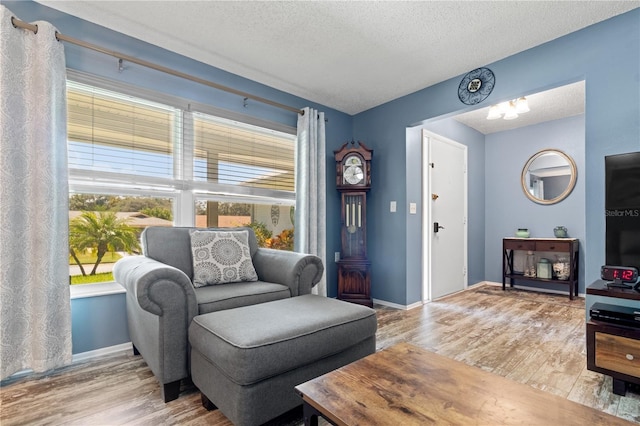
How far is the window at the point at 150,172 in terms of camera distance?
7.33 ft

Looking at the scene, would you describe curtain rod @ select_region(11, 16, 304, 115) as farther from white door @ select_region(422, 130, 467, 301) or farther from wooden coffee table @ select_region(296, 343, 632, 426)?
wooden coffee table @ select_region(296, 343, 632, 426)

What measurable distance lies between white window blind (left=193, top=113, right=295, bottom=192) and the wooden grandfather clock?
0.61 m

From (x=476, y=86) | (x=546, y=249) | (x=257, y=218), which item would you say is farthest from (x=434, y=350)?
(x=546, y=249)

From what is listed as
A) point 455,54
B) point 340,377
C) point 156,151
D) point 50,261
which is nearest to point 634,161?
point 455,54

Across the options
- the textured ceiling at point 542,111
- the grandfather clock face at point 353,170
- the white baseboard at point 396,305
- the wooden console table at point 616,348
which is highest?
the textured ceiling at point 542,111

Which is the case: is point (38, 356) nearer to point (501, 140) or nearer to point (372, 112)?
point (372, 112)

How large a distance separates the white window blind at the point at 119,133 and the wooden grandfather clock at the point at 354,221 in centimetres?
180

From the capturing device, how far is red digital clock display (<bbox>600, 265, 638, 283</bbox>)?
1.74m

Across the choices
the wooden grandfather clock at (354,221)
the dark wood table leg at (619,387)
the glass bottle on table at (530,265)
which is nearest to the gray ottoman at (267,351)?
the dark wood table leg at (619,387)

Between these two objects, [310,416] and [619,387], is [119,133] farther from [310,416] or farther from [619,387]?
[619,387]

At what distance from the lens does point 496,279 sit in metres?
4.75

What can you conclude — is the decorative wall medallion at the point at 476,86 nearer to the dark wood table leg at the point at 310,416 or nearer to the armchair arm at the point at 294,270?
the armchair arm at the point at 294,270

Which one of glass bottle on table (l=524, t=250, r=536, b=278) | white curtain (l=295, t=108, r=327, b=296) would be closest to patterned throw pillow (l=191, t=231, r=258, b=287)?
white curtain (l=295, t=108, r=327, b=296)

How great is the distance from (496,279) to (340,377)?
456 centimetres
